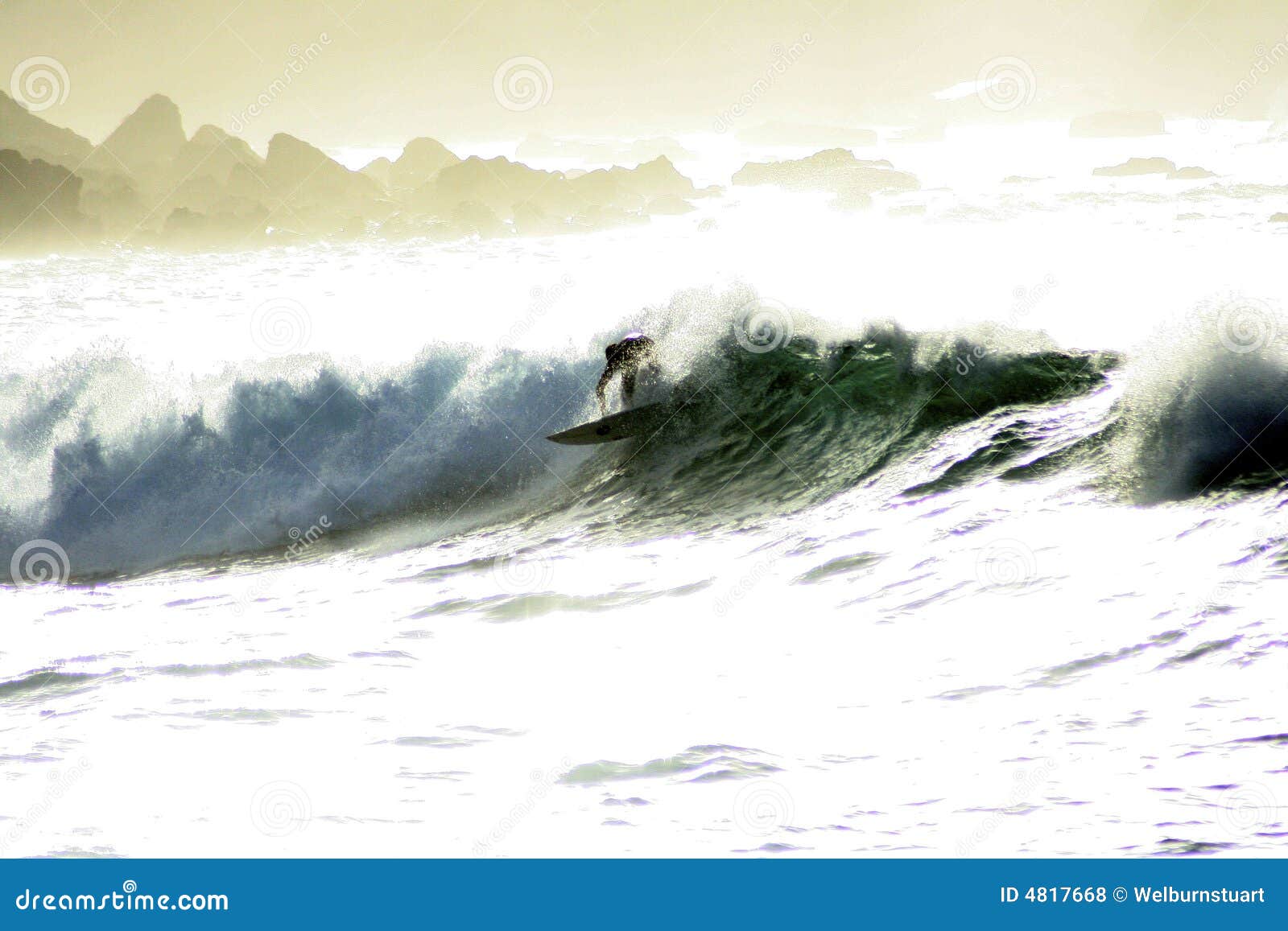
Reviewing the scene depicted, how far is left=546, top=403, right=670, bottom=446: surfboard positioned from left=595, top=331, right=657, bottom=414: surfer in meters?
0.25

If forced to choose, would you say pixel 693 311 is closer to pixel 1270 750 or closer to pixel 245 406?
pixel 245 406

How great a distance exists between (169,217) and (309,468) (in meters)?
85.1

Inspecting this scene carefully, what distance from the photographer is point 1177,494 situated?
23.5 feet

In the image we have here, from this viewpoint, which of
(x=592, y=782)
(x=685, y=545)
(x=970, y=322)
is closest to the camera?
(x=592, y=782)

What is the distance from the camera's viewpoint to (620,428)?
1084 cm

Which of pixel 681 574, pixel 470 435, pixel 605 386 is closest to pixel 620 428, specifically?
pixel 605 386

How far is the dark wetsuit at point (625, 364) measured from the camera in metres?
11.2

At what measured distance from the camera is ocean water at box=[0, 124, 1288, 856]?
14.0 ft

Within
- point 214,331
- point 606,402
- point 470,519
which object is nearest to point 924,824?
point 470,519

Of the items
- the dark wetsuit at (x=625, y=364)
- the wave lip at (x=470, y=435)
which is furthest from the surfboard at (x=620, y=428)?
the dark wetsuit at (x=625, y=364)

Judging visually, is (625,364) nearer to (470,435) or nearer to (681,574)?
(470,435)

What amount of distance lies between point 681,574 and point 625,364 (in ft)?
14.1

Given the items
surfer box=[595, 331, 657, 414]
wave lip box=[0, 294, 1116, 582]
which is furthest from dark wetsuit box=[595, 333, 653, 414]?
wave lip box=[0, 294, 1116, 582]

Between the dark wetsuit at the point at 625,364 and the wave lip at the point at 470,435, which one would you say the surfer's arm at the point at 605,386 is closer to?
the dark wetsuit at the point at 625,364
